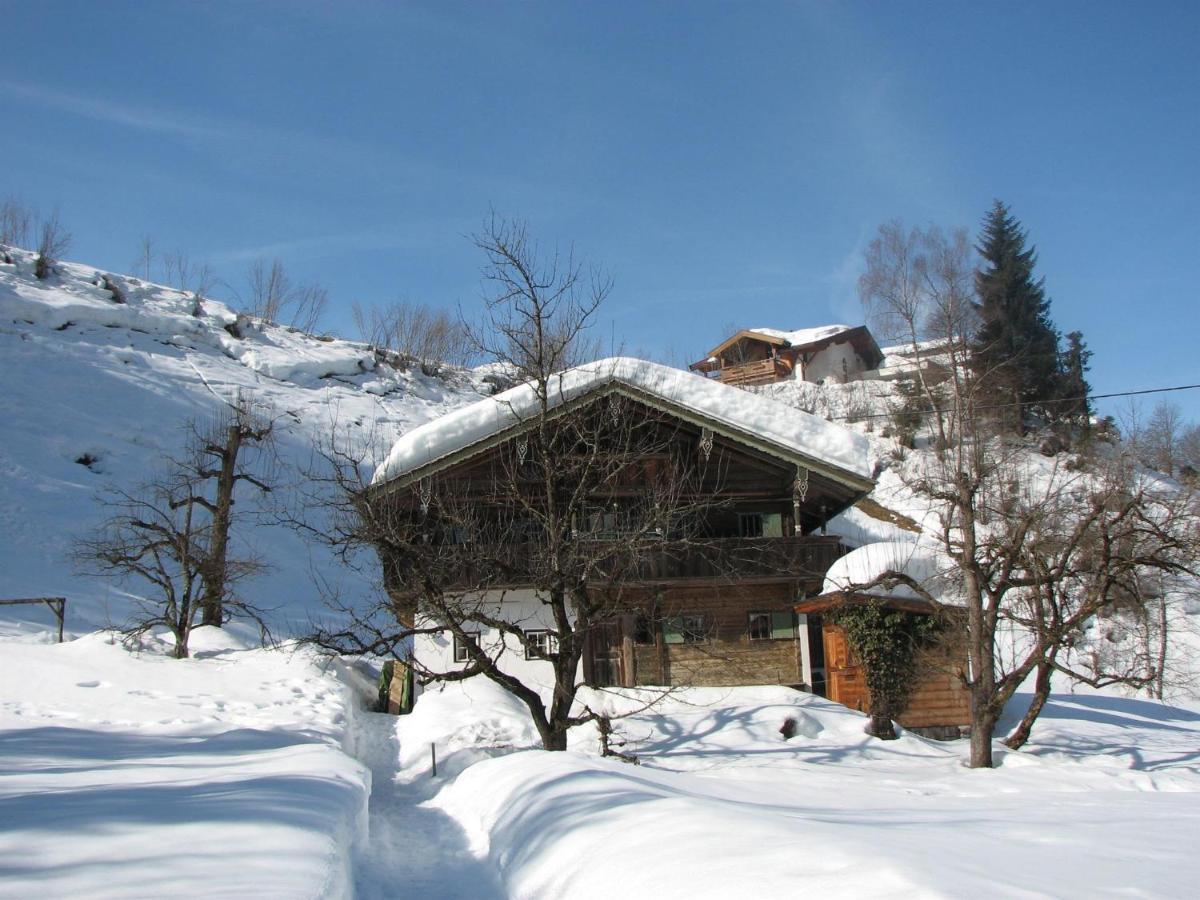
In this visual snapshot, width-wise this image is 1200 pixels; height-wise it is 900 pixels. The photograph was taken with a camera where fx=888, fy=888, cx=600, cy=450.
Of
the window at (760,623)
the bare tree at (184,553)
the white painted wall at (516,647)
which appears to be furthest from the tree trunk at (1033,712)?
the bare tree at (184,553)

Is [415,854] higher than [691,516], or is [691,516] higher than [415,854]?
[691,516]

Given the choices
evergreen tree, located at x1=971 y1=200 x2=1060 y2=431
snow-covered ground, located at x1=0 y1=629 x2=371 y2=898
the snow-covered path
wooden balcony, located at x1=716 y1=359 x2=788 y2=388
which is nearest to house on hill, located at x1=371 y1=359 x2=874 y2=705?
snow-covered ground, located at x1=0 y1=629 x2=371 y2=898

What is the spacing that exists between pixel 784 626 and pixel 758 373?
1439 inches

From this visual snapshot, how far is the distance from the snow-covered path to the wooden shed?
982cm

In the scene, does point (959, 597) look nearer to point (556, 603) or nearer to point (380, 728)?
point (556, 603)

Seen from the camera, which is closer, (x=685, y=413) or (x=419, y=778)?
(x=419, y=778)

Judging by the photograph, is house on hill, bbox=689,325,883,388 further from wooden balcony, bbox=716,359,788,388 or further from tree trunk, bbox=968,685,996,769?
tree trunk, bbox=968,685,996,769

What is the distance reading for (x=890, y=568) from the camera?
18359 mm

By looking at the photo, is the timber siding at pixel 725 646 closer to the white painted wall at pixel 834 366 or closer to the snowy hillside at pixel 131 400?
the snowy hillside at pixel 131 400

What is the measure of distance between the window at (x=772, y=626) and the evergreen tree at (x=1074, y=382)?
29523 mm

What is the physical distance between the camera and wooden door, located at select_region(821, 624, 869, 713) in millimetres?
19172

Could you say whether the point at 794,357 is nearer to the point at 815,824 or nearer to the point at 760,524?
the point at 760,524

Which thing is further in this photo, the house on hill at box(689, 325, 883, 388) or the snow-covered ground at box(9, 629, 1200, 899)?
the house on hill at box(689, 325, 883, 388)

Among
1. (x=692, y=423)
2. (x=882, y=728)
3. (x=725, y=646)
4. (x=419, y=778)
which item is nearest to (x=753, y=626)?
(x=725, y=646)
